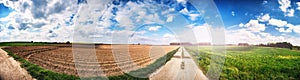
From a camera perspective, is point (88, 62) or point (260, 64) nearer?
point (260, 64)

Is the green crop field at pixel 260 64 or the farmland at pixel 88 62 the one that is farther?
the farmland at pixel 88 62

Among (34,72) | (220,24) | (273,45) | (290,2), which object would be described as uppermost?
(290,2)

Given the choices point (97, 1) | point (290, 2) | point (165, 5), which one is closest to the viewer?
point (290, 2)

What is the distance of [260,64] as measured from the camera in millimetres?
13562

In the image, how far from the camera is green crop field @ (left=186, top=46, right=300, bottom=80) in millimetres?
12453

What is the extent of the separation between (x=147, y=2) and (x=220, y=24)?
448 centimetres

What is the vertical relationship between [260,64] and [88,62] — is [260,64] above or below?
above

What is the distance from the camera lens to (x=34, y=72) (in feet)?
55.7

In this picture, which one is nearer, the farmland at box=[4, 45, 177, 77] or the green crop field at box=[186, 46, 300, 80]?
the green crop field at box=[186, 46, 300, 80]

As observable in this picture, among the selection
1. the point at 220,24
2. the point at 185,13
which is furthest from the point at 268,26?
the point at 185,13

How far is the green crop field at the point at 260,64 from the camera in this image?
1245 centimetres

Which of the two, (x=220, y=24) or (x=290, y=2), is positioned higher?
(x=290, y=2)

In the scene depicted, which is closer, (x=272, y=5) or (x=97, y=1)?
(x=272, y=5)

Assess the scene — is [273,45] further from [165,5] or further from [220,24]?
[165,5]
